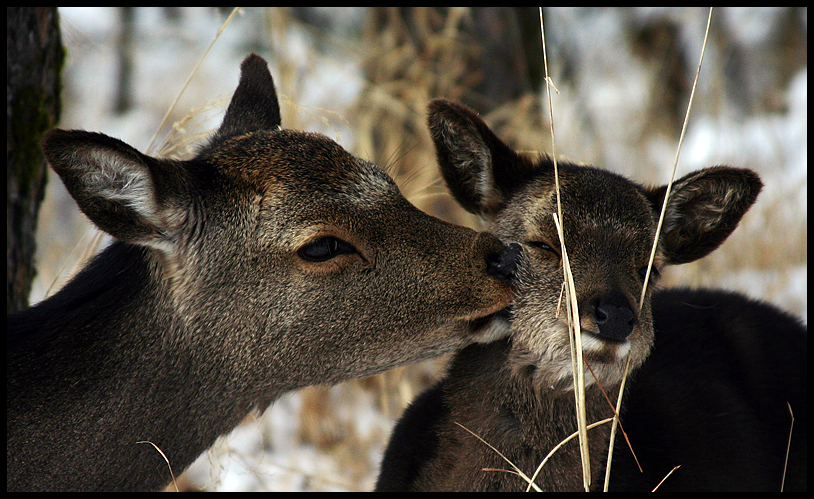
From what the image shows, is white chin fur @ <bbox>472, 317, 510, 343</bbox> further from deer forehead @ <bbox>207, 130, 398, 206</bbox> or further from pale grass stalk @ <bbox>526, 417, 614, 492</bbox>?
deer forehead @ <bbox>207, 130, 398, 206</bbox>

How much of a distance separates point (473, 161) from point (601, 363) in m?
1.22

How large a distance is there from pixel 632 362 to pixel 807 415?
1.87m

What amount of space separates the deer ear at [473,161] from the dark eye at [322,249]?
813mm

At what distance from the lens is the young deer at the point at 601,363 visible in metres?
3.13

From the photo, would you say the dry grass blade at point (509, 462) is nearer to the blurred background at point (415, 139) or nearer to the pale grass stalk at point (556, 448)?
the pale grass stalk at point (556, 448)

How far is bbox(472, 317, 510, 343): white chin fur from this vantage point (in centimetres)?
320

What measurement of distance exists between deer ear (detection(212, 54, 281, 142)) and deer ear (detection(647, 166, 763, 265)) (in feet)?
6.52

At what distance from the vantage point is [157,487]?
3.24m

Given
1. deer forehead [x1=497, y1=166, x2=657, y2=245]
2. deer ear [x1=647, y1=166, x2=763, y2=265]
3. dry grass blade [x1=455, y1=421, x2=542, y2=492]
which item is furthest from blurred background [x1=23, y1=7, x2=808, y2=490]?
deer ear [x1=647, y1=166, x2=763, y2=265]

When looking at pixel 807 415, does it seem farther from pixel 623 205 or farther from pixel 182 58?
pixel 182 58

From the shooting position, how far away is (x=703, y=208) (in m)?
3.65

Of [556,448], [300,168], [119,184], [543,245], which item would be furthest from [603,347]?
[119,184]

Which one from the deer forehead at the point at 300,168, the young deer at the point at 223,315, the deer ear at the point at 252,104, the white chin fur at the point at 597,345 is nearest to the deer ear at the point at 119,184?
the young deer at the point at 223,315
